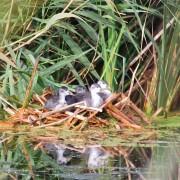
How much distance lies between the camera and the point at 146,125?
4910 millimetres

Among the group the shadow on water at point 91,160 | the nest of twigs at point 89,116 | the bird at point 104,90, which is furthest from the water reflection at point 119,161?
the bird at point 104,90

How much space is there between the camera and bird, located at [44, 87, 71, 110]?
4980 mm

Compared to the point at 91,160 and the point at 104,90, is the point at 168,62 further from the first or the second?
the point at 91,160

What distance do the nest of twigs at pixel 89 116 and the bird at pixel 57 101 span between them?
49 mm

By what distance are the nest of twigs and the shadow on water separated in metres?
0.33

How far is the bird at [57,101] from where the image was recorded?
4.98m

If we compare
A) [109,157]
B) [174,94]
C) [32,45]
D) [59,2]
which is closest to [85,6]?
[59,2]

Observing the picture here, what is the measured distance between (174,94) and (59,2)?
1092 millimetres

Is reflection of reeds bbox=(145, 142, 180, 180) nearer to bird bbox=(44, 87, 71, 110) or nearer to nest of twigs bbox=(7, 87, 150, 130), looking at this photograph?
nest of twigs bbox=(7, 87, 150, 130)

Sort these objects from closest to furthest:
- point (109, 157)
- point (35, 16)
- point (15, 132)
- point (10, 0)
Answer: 1. point (109, 157)
2. point (15, 132)
3. point (10, 0)
4. point (35, 16)

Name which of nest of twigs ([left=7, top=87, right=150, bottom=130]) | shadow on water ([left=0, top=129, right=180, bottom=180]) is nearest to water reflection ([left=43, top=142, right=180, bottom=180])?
shadow on water ([left=0, top=129, right=180, bottom=180])

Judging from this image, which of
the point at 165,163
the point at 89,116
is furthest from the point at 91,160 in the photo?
the point at 89,116

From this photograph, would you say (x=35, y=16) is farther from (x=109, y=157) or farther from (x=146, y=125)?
(x=109, y=157)

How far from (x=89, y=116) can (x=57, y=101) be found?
0.29 m
